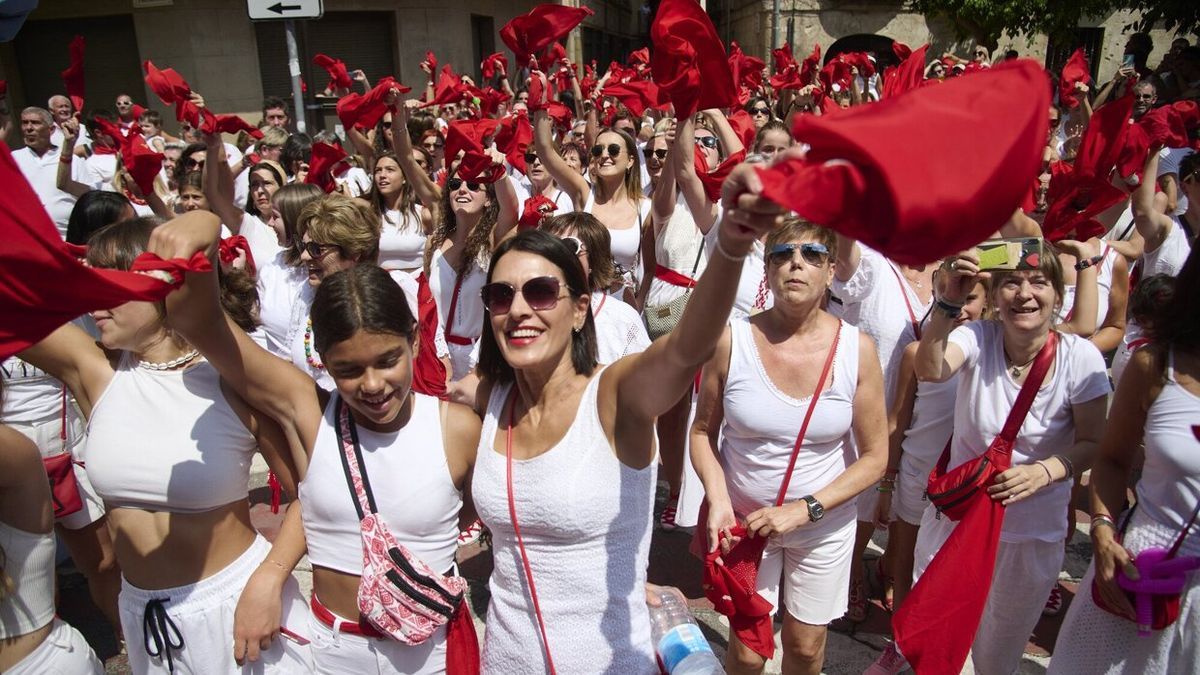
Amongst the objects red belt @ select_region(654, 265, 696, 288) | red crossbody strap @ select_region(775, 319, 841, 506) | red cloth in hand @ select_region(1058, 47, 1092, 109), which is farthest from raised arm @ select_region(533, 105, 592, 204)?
red cloth in hand @ select_region(1058, 47, 1092, 109)

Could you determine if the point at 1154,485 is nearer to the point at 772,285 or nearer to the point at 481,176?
the point at 772,285

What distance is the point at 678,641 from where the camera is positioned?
1.94 metres

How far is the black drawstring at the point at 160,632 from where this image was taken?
2164mm

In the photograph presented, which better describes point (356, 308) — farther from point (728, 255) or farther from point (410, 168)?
point (410, 168)

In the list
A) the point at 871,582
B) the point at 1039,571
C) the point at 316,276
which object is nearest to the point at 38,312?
the point at 316,276

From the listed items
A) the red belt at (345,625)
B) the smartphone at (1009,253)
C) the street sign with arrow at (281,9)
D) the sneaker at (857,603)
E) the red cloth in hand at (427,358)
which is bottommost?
the sneaker at (857,603)

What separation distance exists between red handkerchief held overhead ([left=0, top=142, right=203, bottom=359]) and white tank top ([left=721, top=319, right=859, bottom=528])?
1.96 metres

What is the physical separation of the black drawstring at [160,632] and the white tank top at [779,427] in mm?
1896

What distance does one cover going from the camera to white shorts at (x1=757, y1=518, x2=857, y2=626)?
2719 mm

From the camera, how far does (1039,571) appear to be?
2.71 m

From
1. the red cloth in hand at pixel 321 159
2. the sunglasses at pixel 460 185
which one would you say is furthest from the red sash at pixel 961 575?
the red cloth in hand at pixel 321 159

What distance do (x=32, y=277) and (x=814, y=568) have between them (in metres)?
2.47

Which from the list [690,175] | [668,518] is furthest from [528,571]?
[668,518]

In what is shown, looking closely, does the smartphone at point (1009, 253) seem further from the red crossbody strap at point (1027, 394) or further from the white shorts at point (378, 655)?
the white shorts at point (378, 655)
